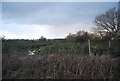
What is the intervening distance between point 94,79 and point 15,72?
1.33 m

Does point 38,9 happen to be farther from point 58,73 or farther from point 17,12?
point 58,73

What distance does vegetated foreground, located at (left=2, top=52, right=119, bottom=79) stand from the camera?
2.59 m

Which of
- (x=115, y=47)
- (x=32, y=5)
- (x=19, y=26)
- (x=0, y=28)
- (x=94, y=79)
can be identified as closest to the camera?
(x=94, y=79)

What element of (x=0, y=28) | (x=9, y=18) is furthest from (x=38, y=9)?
(x=0, y=28)

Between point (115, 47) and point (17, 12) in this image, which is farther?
point (115, 47)

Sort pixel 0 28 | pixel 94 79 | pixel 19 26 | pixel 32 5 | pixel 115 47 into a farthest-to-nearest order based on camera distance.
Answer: pixel 115 47 → pixel 19 26 → pixel 32 5 → pixel 0 28 → pixel 94 79

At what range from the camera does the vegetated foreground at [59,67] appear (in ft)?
8.48

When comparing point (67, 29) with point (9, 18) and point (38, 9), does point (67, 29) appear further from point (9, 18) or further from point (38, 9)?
point (9, 18)

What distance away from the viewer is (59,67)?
2.75m

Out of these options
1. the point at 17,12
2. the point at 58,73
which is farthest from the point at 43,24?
the point at 58,73

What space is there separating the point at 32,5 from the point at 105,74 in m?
1.81

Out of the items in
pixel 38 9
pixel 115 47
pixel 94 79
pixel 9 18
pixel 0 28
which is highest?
pixel 38 9

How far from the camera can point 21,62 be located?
9.30ft

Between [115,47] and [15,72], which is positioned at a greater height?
[115,47]
